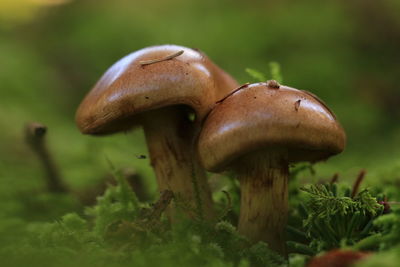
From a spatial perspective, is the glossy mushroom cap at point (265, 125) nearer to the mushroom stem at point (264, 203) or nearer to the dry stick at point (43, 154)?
the mushroom stem at point (264, 203)

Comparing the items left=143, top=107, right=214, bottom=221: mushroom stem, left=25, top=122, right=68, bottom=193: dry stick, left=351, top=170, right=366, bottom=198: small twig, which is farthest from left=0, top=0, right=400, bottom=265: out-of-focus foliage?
left=351, top=170, right=366, bottom=198: small twig

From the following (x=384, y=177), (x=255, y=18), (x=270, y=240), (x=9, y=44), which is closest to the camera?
(x=270, y=240)

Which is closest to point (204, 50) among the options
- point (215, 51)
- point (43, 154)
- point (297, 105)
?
point (215, 51)

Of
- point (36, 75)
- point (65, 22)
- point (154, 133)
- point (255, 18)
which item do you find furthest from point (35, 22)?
point (154, 133)

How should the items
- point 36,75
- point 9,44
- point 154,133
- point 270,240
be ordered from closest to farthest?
1. point 270,240
2. point 154,133
3. point 36,75
4. point 9,44

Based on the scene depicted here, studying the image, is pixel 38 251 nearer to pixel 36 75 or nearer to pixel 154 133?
pixel 154 133
